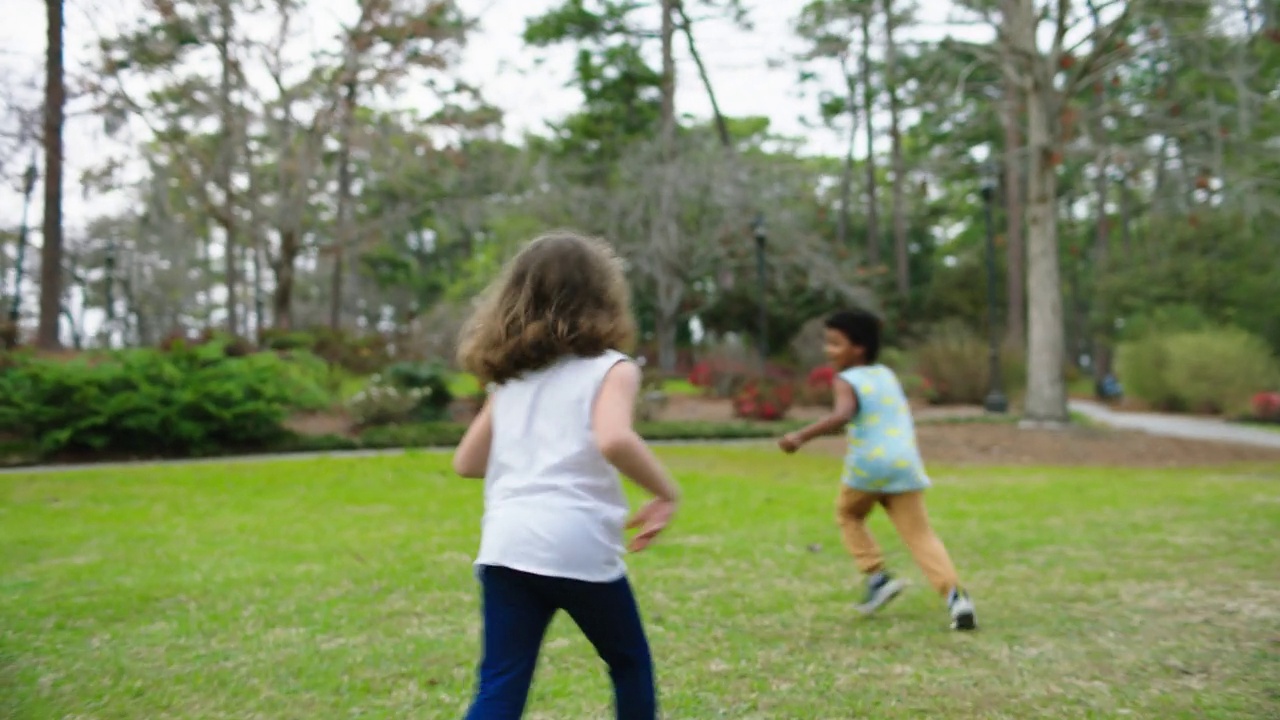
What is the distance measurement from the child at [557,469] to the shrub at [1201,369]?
22376 millimetres

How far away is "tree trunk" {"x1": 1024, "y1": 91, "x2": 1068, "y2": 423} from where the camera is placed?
1698 cm

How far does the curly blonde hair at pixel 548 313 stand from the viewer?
2.48m

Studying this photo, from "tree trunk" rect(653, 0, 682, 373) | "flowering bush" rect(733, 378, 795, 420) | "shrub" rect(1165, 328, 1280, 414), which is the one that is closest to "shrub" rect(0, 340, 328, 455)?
"flowering bush" rect(733, 378, 795, 420)

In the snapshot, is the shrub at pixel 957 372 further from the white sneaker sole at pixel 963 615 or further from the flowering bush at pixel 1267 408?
the white sneaker sole at pixel 963 615

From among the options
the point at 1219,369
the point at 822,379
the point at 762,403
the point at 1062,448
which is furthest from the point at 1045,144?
the point at 1219,369

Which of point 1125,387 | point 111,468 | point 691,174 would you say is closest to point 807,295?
point 691,174

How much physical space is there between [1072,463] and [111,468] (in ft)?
38.5

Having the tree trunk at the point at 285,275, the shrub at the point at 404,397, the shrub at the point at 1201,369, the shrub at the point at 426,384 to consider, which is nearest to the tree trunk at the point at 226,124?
the tree trunk at the point at 285,275

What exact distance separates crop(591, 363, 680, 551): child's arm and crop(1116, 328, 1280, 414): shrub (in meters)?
22.3

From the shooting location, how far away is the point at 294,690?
12.9ft

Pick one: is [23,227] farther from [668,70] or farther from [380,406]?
[380,406]

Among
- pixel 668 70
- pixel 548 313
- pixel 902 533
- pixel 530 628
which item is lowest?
pixel 902 533

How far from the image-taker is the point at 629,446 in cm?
233

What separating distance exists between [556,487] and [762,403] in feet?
59.0
